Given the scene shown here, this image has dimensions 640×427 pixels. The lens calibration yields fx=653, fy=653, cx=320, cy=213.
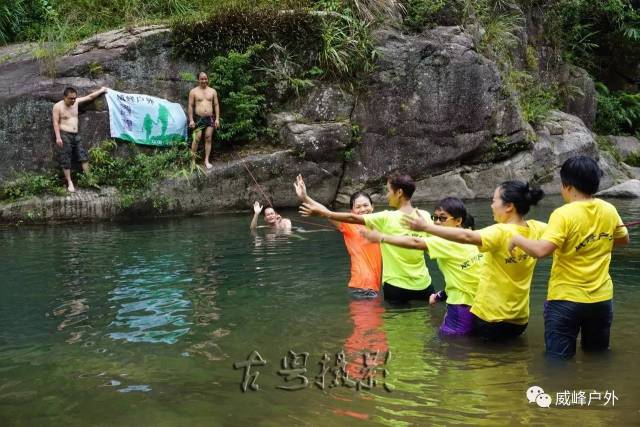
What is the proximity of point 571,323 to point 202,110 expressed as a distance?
11568 mm

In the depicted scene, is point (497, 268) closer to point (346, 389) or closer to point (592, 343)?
point (592, 343)

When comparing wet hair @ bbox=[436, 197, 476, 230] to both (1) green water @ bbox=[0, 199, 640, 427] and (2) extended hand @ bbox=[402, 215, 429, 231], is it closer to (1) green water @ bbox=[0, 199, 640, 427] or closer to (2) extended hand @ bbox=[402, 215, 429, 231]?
(1) green water @ bbox=[0, 199, 640, 427]

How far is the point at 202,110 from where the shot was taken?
1445 cm

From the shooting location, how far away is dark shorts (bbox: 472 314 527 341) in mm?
4543

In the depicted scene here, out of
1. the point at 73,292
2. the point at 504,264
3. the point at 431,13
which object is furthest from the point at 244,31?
the point at 504,264

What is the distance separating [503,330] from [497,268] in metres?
0.54

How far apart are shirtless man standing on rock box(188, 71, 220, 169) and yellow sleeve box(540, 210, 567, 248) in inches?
439

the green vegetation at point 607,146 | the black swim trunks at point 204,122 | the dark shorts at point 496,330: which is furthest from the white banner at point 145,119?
the green vegetation at point 607,146

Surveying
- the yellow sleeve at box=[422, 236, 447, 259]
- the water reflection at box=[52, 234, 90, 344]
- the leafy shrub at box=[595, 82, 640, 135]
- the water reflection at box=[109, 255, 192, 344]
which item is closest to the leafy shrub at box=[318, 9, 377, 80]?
the water reflection at box=[52, 234, 90, 344]

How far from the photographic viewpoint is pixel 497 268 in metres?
4.32

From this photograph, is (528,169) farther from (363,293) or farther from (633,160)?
(363,293)

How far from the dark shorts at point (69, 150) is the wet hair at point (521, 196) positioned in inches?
437

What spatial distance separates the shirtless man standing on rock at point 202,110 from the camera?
14.4m

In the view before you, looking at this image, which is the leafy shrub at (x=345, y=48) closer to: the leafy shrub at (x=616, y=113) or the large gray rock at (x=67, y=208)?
the large gray rock at (x=67, y=208)
